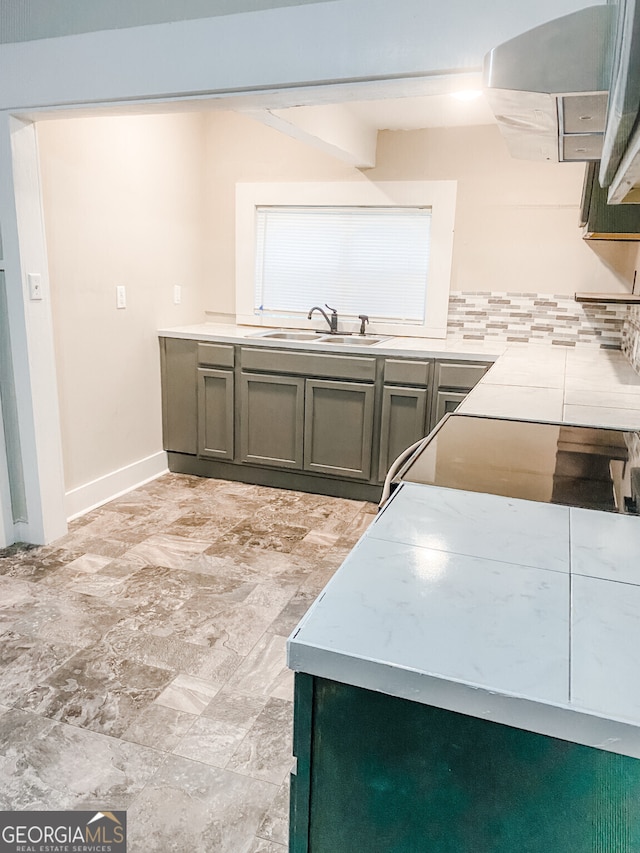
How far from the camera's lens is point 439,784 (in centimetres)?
68

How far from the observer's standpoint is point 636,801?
0.60 metres

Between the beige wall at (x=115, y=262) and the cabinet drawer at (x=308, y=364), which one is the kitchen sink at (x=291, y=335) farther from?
the beige wall at (x=115, y=262)

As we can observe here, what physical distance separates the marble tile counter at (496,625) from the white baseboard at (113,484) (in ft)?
8.48

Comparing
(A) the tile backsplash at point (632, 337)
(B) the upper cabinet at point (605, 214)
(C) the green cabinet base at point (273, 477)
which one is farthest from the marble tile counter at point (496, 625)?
(C) the green cabinet base at point (273, 477)

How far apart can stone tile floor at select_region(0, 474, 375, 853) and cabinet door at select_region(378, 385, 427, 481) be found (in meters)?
0.45

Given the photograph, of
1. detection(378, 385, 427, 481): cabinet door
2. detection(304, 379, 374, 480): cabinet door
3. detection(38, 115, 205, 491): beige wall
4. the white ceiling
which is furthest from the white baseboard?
the white ceiling

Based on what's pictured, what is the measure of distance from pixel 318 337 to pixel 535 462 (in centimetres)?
267

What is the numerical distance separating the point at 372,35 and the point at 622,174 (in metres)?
1.25

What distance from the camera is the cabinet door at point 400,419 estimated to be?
3.27 m

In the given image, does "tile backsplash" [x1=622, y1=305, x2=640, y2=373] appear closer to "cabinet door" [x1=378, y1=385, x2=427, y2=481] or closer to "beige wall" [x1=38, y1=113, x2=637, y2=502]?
"beige wall" [x1=38, y1=113, x2=637, y2=502]

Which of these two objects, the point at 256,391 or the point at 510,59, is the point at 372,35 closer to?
the point at 510,59

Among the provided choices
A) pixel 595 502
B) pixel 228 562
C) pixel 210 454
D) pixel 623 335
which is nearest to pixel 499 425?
pixel 595 502

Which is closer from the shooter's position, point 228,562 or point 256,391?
point 228,562

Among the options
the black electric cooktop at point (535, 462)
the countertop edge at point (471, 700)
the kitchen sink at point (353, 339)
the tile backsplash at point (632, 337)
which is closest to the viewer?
the countertop edge at point (471, 700)
